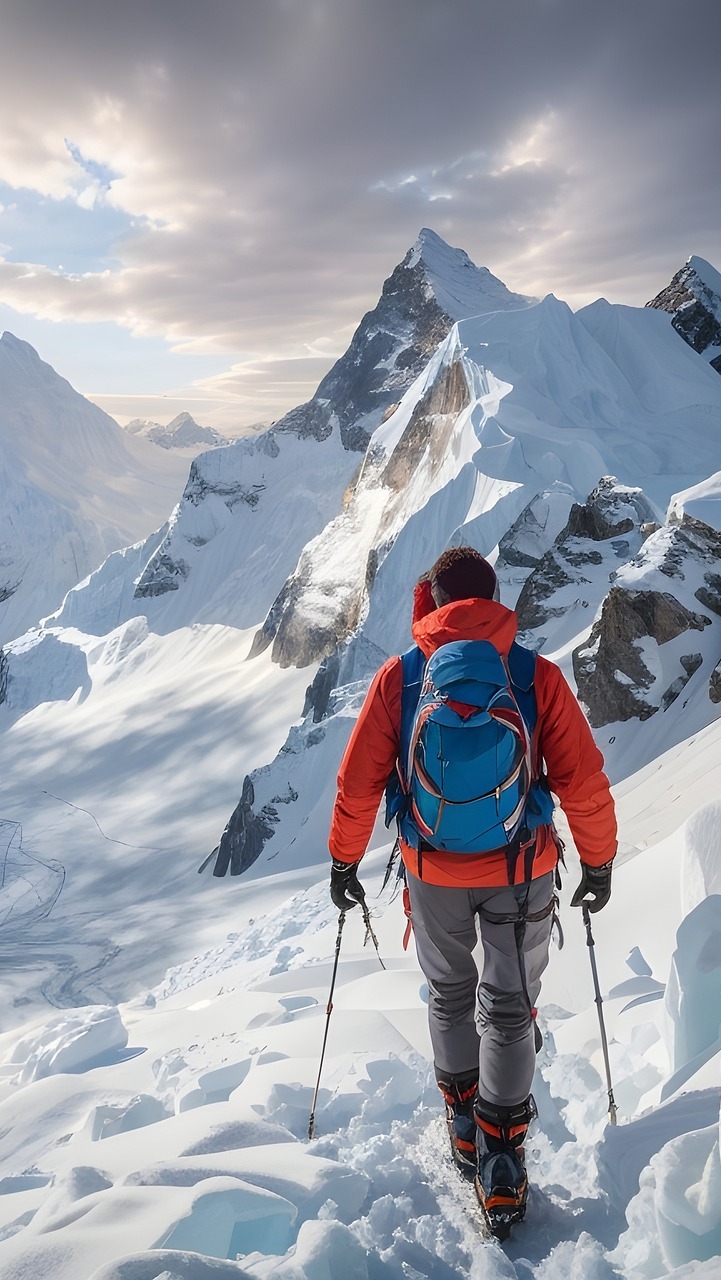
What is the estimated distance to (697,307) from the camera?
63.1m

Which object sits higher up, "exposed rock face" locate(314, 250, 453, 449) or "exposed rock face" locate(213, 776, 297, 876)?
"exposed rock face" locate(314, 250, 453, 449)

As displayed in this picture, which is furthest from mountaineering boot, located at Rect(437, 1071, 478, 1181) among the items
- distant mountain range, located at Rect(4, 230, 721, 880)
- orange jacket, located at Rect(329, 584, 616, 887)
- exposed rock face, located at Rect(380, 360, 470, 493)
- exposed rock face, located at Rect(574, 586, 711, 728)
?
exposed rock face, located at Rect(380, 360, 470, 493)

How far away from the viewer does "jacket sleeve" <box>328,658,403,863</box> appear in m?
3.25

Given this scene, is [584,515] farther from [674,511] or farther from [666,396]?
[666,396]

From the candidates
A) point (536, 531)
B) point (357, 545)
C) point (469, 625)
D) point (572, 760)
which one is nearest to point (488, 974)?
point (572, 760)

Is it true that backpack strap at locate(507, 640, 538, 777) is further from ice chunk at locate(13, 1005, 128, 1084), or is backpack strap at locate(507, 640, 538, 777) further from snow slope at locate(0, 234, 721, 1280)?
ice chunk at locate(13, 1005, 128, 1084)

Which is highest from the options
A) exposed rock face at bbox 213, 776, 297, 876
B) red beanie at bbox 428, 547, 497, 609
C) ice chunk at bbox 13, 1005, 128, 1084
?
red beanie at bbox 428, 547, 497, 609

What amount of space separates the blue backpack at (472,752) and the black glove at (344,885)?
680 millimetres

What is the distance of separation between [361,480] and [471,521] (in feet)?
84.6

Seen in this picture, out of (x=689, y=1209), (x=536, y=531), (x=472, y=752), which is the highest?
(x=536, y=531)

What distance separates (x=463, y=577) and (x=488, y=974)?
→ 168cm

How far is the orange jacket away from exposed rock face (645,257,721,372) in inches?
2676

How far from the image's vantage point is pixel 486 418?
146 ft

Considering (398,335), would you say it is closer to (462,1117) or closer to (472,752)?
(472,752)
